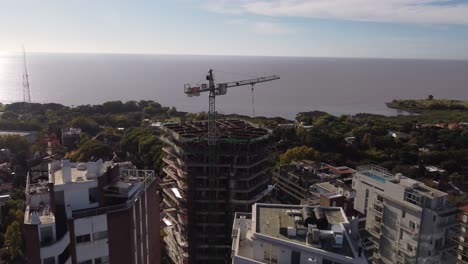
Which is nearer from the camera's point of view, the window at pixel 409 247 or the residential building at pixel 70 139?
the window at pixel 409 247

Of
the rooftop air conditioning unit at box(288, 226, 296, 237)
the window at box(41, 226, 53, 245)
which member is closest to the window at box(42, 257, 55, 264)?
the window at box(41, 226, 53, 245)

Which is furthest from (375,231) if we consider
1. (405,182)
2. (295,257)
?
(295,257)

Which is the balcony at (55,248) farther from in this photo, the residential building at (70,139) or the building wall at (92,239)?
the residential building at (70,139)

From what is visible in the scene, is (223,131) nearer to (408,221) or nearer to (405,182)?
(405,182)

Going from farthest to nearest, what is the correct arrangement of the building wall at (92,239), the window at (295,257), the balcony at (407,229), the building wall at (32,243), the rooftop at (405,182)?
the rooftop at (405,182) < the balcony at (407,229) < the building wall at (92,239) < the building wall at (32,243) < the window at (295,257)

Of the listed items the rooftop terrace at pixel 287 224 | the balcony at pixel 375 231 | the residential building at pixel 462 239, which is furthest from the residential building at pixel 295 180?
the rooftop terrace at pixel 287 224

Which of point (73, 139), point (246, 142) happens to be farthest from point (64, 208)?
point (73, 139)

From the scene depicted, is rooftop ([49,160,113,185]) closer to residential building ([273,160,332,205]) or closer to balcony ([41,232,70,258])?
balcony ([41,232,70,258])
